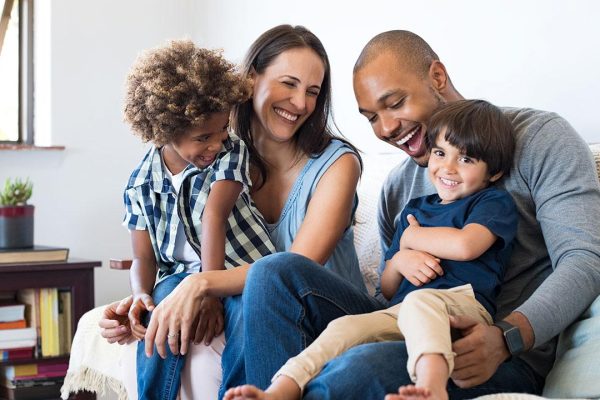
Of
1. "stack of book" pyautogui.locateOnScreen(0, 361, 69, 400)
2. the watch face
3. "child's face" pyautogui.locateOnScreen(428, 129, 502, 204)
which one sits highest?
"child's face" pyautogui.locateOnScreen(428, 129, 502, 204)

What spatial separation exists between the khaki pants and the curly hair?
0.58 metres

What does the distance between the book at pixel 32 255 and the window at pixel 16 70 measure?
73cm

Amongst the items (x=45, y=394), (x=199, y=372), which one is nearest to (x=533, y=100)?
(x=199, y=372)

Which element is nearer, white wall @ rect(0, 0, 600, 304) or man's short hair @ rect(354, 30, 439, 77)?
man's short hair @ rect(354, 30, 439, 77)

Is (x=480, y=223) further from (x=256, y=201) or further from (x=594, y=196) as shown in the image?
(x=256, y=201)

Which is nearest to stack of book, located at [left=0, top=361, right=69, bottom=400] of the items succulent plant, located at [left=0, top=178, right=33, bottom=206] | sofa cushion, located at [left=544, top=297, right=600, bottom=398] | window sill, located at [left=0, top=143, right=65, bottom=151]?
succulent plant, located at [left=0, top=178, right=33, bottom=206]

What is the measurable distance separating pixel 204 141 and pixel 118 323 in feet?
1.37

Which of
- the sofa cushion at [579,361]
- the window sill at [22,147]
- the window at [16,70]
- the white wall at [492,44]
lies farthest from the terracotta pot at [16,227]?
the sofa cushion at [579,361]

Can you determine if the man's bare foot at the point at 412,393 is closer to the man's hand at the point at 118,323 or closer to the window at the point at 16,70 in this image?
the man's hand at the point at 118,323

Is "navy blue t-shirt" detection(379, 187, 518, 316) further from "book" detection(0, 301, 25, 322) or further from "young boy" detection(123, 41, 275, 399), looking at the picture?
"book" detection(0, 301, 25, 322)

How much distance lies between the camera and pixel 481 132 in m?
1.52

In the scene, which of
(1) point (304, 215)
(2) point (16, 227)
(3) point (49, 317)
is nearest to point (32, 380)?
(3) point (49, 317)

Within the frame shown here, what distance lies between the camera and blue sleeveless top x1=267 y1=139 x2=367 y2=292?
74.3 inches

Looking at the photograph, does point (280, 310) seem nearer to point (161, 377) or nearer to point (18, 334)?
point (161, 377)
